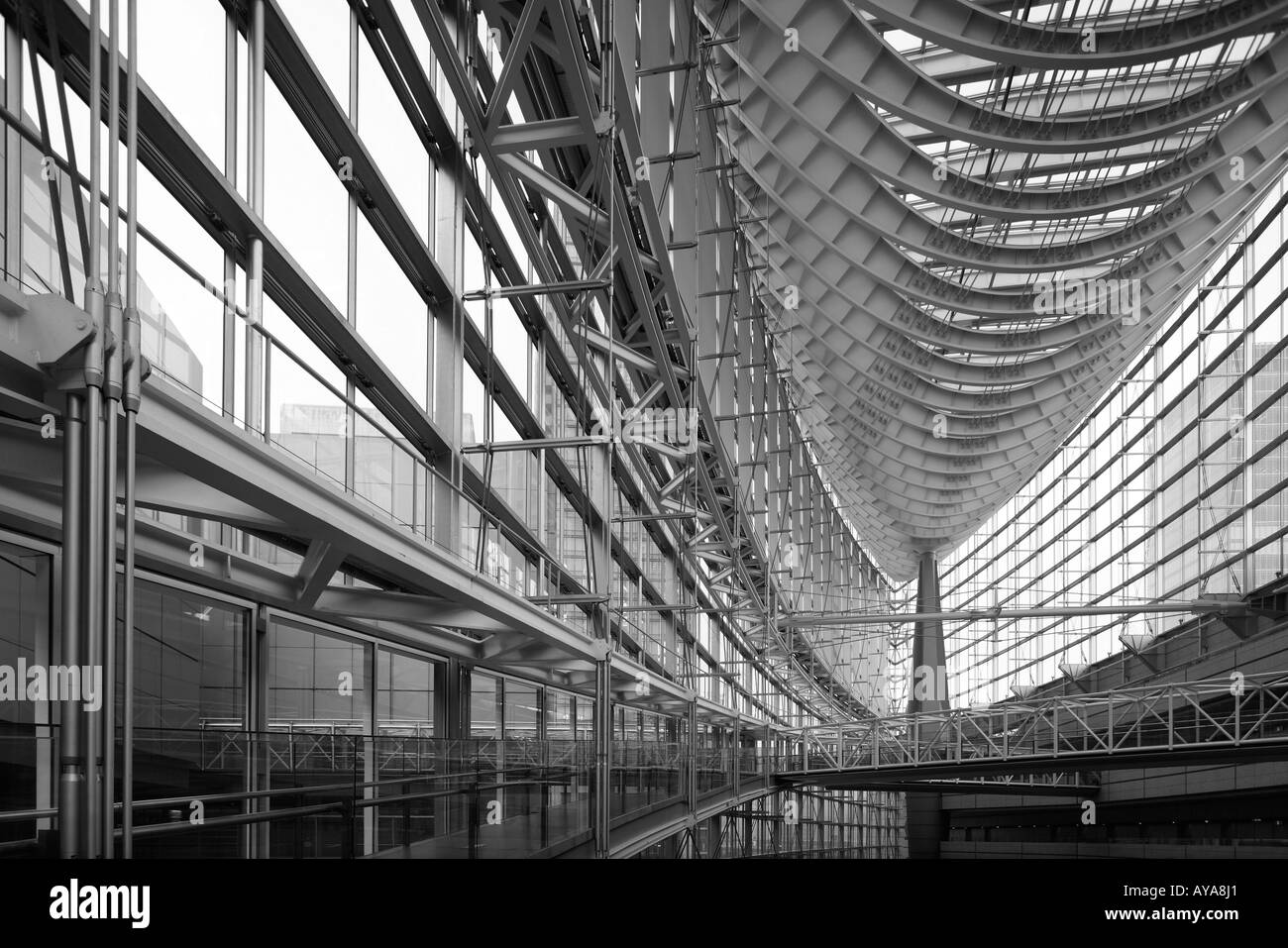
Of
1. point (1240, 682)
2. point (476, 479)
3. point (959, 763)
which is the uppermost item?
point (476, 479)

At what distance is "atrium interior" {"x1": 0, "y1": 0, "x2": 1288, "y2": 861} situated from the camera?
6.38m

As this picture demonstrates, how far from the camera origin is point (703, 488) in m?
27.6

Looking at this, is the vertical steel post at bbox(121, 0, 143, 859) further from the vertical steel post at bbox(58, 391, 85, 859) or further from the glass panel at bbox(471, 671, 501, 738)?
the glass panel at bbox(471, 671, 501, 738)

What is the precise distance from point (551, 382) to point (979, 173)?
16.8 meters

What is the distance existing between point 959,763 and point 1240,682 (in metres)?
7.97

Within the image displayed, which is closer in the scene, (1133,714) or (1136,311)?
(1136,311)

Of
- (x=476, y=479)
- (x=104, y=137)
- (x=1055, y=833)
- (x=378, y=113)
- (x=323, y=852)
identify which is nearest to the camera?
(x=323, y=852)

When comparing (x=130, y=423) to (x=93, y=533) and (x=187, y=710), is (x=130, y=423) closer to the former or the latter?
(x=93, y=533)

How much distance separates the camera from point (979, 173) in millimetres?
33000

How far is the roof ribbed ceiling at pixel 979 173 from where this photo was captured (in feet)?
73.3

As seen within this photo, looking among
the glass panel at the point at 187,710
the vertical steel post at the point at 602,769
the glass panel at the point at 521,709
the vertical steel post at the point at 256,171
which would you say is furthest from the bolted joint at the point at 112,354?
the glass panel at the point at 521,709

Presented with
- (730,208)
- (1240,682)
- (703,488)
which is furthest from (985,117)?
(1240,682)

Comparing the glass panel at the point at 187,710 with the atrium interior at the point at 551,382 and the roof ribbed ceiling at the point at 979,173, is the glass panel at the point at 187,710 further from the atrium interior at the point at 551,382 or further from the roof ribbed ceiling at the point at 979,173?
the roof ribbed ceiling at the point at 979,173

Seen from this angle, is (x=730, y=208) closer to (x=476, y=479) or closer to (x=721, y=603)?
(x=476, y=479)
